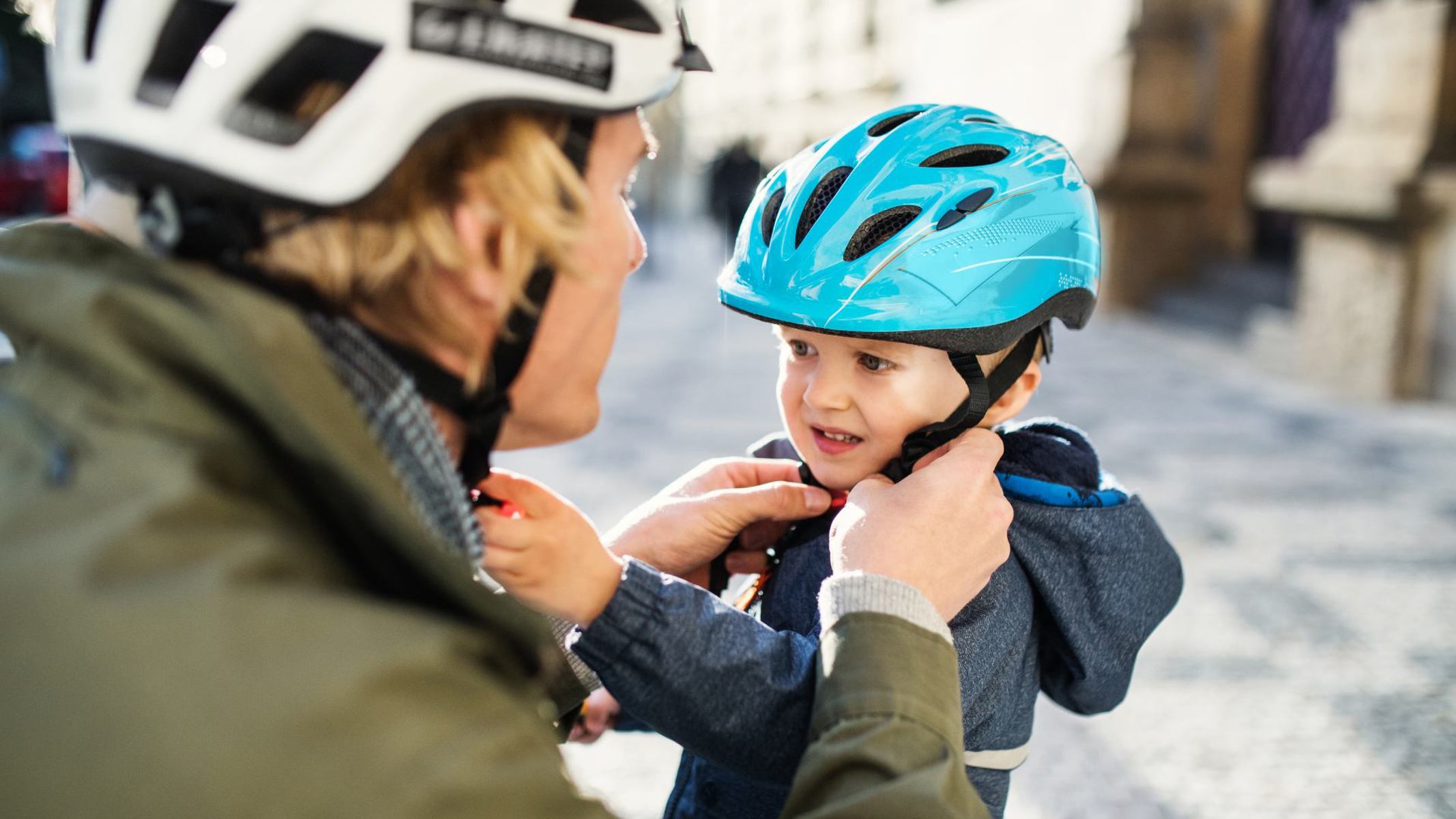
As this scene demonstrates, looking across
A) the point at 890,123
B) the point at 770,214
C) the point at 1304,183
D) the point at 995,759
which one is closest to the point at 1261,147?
the point at 1304,183

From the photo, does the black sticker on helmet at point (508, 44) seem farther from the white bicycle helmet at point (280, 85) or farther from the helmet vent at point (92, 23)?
the helmet vent at point (92, 23)

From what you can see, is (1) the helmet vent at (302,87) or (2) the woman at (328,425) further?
(1) the helmet vent at (302,87)

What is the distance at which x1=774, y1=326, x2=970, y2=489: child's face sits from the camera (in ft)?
5.80

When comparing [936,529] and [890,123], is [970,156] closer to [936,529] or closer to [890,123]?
[890,123]

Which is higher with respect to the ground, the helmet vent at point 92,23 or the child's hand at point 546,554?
the helmet vent at point 92,23

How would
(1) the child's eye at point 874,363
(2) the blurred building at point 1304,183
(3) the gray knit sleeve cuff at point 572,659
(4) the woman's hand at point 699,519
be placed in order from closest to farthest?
(3) the gray knit sleeve cuff at point 572,659 → (4) the woman's hand at point 699,519 → (1) the child's eye at point 874,363 → (2) the blurred building at point 1304,183

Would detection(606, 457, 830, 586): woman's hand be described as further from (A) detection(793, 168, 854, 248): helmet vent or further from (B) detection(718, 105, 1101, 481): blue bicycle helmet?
(A) detection(793, 168, 854, 248): helmet vent

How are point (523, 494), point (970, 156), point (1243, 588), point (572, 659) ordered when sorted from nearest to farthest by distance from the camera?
point (523, 494), point (572, 659), point (970, 156), point (1243, 588)

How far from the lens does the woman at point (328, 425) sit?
31.4 inches

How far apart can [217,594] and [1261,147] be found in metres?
12.2

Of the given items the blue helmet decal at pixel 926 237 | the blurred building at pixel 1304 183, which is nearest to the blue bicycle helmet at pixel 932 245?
the blue helmet decal at pixel 926 237

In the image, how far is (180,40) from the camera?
1.04 metres

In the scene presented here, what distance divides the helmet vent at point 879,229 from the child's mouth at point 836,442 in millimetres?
276

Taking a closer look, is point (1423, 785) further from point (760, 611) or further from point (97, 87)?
point (97, 87)
